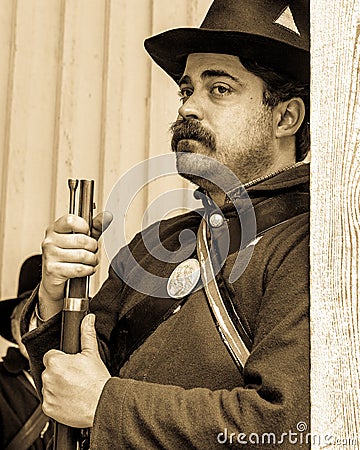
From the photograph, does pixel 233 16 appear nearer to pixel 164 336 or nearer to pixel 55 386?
pixel 164 336

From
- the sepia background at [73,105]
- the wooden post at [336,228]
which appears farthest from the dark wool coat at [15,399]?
the wooden post at [336,228]

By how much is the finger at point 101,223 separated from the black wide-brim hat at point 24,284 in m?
1.62

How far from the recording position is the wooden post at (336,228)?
150 cm

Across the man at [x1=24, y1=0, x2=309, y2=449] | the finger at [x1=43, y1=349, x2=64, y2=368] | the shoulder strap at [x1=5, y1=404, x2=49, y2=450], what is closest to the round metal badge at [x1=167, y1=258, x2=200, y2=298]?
the man at [x1=24, y1=0, x2=309, y2=449]

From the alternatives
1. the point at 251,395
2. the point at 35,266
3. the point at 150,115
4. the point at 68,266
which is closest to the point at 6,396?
the point at 35,266

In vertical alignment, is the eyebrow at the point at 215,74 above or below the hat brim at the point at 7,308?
above

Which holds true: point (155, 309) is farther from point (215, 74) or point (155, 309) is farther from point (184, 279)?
point (215, 74)

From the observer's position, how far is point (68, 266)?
1.90 metres

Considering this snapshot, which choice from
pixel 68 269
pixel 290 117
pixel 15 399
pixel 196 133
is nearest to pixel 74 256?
pixel 68 269

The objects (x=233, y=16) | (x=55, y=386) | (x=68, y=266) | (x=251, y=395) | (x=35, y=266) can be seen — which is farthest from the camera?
(x=35, y=266)

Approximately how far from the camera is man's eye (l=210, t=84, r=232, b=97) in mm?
2174

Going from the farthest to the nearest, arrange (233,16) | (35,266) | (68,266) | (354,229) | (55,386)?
(35,266) → (233,16) → (68,266) → (55,386) → (354,229)

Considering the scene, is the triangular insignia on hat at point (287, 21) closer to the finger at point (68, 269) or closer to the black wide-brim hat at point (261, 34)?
the black wide-brim hat at point (261, 34)

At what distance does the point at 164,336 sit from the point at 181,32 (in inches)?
27.8
